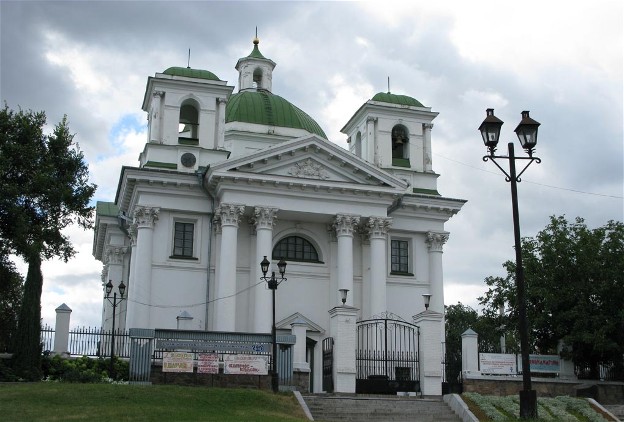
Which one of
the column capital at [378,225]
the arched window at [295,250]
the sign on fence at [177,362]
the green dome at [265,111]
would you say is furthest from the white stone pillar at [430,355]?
the green dome at [265,111]

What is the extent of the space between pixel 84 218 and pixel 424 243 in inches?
674

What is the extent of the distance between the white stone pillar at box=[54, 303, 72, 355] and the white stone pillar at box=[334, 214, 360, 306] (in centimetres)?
1255

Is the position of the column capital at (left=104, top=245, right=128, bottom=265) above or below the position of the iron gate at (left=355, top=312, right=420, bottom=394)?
above

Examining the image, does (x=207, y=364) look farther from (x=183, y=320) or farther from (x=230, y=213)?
(x=230, y=213)

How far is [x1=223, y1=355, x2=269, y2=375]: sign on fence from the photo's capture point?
2753 cm

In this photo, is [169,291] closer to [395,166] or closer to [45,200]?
[45,200]

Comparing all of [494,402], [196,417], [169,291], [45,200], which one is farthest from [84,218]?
[494,402]

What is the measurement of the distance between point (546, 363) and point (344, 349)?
11412 mm

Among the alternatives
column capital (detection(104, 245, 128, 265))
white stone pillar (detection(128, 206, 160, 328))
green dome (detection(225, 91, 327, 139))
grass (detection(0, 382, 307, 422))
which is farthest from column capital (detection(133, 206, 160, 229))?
grass (detection(0, 382, 307, 422))

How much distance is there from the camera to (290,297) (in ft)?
128

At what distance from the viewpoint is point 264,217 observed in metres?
37.6

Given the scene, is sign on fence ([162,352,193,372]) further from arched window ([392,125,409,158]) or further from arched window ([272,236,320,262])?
arched window ([392,125,409,158])

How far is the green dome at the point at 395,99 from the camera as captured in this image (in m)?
44.2

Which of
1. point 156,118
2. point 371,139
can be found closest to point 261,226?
point 156,118
